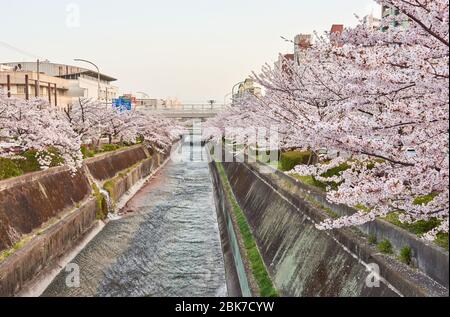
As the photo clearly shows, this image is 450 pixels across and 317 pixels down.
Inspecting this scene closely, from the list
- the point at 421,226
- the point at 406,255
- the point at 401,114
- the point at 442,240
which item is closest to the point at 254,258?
the point at 421,226

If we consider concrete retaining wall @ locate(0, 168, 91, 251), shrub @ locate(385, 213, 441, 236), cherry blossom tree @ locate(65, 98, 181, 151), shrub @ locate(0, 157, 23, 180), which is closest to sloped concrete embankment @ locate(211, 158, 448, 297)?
shrub @ locate(385, 213, 441, 236)

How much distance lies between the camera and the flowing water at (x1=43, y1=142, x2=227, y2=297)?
15.2 m

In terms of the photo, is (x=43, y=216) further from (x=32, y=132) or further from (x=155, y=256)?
(x=155, y=256)

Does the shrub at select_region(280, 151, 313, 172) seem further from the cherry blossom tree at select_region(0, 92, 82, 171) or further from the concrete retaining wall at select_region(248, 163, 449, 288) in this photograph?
the cherry blossom tree at select_region(0, 92, 82, 171)

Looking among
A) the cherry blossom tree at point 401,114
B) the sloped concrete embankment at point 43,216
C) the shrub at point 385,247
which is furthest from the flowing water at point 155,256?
the cherry blossom tree at point 401,114

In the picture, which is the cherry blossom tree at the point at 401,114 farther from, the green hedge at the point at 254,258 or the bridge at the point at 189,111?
the bridge at the point at 189,111

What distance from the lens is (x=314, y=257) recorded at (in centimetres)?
1049

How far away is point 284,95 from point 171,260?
27.2ft

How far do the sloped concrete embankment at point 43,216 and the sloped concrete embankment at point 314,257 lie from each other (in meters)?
7.23

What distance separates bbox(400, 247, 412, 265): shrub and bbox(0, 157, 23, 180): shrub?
1460 cm

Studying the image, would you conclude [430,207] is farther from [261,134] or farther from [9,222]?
[261,134]

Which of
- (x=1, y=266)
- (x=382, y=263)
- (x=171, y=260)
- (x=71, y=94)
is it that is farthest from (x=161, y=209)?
(x=71, y=94)

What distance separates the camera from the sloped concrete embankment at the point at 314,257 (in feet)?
24.1

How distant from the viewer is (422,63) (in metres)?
6.14
